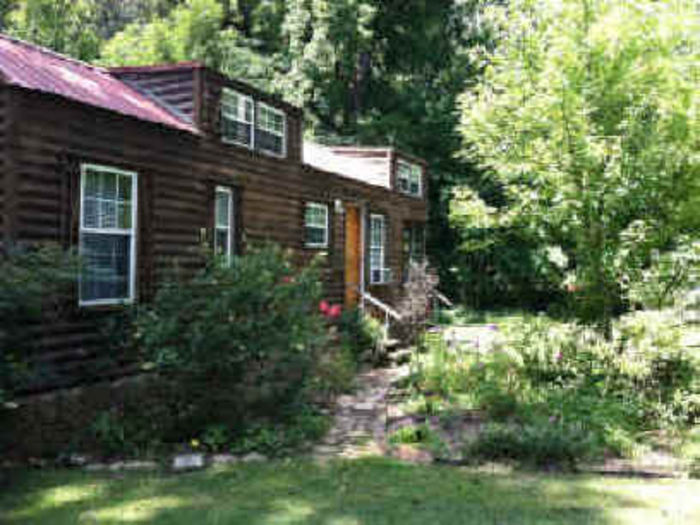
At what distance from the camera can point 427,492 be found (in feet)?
18.4

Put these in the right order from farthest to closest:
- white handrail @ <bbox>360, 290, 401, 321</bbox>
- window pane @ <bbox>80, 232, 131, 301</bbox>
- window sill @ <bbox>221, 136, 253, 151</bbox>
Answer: white handrail @ <bbox>360, 290, 401, 321</bbox> → window sill @ <bbox>221, 136, 253, 151</bbox> → window pane @ <bbox>80, 232, 131, 301</bbox>

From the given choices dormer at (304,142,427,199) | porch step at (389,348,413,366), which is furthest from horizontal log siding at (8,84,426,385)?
dormer at (304,142,427,199)

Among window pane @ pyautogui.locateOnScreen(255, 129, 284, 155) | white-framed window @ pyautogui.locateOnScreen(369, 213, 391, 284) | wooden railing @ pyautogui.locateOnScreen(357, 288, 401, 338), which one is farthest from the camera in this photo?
white-framed window @ pyautogui.locateOnScreen(369, 213, 391, 284)

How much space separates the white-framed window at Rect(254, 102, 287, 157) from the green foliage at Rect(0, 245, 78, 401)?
5410 mm

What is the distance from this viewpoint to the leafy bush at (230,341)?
22.9 ft

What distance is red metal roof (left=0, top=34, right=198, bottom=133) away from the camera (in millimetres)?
7104

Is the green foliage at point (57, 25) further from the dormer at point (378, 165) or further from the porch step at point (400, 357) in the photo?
the porch step at point (400, 357)

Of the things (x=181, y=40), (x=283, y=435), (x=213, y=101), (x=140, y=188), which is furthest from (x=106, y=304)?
(x=181, y=40)

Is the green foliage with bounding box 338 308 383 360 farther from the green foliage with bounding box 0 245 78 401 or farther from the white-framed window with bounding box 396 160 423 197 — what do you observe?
the white-framed window with bounding box 396 160 423 197

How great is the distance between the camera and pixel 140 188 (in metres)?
8.47

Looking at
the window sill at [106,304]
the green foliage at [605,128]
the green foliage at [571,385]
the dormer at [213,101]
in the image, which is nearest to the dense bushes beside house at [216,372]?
the window sill at [106,304]

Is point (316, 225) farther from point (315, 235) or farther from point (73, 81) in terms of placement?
point (73, 81)

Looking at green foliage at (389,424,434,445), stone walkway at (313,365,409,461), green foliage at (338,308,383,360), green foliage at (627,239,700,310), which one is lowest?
stone walkway at (313,365,409,461)

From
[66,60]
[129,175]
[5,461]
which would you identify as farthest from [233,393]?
[66,60]
